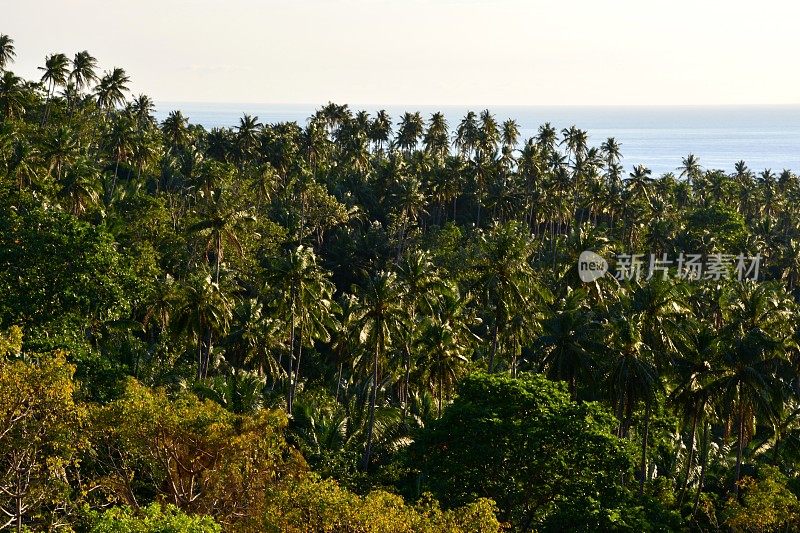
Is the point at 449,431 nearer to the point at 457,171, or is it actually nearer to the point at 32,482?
the point at 32,482

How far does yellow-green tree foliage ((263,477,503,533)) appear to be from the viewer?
2269 cm

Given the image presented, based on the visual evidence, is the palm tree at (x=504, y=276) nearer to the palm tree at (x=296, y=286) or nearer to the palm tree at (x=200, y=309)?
the palm tree at (x=296, y=286)

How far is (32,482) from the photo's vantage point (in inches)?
1070

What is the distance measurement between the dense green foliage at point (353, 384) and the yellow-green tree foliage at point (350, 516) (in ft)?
0.30

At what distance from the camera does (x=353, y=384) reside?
202 ft

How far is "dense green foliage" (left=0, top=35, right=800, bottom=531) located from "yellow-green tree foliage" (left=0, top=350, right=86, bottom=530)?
11 cm

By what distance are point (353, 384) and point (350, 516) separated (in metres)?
39.0

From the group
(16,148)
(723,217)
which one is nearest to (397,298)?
(16,148)

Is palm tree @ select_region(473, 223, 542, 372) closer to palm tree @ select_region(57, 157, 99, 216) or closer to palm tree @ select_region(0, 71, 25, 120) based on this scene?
palm tree @ select_region(57, 157, 99, 216)

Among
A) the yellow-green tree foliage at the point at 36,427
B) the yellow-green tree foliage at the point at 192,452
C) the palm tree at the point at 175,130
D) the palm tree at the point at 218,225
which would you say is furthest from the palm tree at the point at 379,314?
the palm tree at the point at 175,130

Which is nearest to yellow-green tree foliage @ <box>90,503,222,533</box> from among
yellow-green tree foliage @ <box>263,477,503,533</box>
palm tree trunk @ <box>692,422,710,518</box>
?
yellow-green tree foliage @ <box>263,477,503,533</box>

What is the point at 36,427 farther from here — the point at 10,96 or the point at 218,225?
the point at 10,96

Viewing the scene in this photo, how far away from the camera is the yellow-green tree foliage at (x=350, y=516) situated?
22688mm

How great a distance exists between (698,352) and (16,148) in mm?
63266
